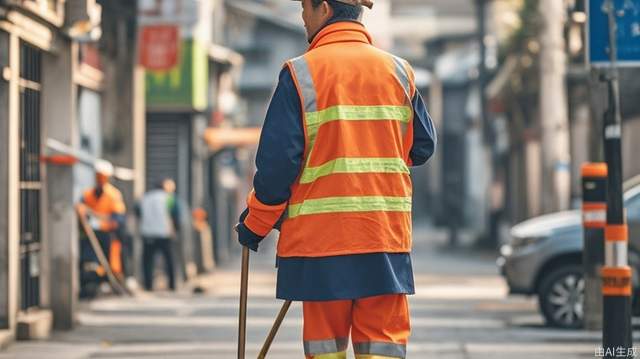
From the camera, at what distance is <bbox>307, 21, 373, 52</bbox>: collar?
673 cm

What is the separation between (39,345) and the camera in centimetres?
1398

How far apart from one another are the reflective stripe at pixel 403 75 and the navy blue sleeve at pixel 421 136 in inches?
4.1

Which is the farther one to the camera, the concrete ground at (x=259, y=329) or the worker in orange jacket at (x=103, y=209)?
the worker in orange jacket at (x=103, y=209)

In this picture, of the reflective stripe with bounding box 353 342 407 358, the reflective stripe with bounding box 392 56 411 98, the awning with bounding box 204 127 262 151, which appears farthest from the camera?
the awning with bounding box 204 127 262 151

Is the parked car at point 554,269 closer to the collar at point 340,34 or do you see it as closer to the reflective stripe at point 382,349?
the collar at point 340,34

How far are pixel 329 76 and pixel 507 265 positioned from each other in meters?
10.8

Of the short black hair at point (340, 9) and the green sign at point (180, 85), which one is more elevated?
the green sign at point (180, 85)

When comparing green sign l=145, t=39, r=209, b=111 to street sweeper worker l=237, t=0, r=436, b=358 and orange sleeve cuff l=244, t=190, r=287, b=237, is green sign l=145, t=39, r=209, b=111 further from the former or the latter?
street sweeper worker l=237, t=0, r=436, b=358

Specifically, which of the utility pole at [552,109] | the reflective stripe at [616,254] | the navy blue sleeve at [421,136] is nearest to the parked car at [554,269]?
the reflective stripe at [616,254]

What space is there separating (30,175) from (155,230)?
8072 mm

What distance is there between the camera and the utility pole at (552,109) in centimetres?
2664

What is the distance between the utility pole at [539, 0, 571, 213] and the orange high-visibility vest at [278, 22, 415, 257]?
794 inches

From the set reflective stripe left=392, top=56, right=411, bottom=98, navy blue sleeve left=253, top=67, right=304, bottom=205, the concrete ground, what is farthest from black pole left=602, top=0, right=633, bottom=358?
navy blue sleeve left=253, top=67, right=304, bottom=205

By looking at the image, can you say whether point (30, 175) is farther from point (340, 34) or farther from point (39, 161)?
point (340, 34)
